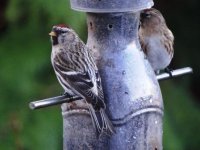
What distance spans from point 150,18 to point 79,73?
2.19 feet

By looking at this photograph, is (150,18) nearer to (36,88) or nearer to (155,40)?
(155,40)

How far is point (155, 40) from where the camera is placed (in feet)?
15.0

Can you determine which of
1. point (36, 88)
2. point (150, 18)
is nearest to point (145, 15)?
point (150, 18)

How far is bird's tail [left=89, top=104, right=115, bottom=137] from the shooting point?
393 centimetres

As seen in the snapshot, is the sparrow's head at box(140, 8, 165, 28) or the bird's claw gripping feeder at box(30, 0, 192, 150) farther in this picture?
the sparrow's head at box(140, 8, 165, 28)

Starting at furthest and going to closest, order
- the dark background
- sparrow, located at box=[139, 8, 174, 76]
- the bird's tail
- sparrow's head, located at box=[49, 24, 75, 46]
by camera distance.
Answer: the dark background, sparrow, located at box=[139, 8, 174, 76], sparrow's head, located at box=[49, 24, 75, 46], the bird's tail

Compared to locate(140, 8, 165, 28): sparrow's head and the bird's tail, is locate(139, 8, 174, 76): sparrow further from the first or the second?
the bird's tail

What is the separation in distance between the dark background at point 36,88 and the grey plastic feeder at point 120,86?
0.77 m

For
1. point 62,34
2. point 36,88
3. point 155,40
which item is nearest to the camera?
point 62,34

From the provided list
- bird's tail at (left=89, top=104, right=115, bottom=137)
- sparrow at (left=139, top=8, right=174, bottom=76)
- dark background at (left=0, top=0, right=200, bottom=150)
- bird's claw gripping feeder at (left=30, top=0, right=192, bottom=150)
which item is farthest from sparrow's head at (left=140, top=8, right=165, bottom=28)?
bird's tail at (left=89, top=104, right=115, bottom=137)

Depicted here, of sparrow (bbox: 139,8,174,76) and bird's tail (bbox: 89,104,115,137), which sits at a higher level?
sparrow (bbox: 139,8,174,76)

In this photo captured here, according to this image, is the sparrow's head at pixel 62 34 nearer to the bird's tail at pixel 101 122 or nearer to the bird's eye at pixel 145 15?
the bird's tail at pixel 101 122

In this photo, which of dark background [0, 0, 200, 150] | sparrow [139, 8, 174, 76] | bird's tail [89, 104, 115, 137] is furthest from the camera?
dark background [0, 0, 200, 150]

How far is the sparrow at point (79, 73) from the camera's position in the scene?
3.93m
